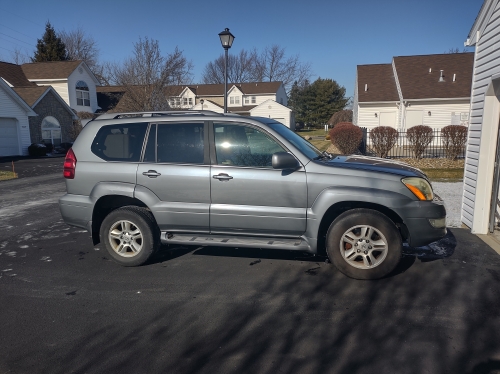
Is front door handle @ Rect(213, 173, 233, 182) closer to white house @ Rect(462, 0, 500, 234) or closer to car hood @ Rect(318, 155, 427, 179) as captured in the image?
car hood @ Rect(318, 155, 427, 179)

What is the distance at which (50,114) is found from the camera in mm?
29875

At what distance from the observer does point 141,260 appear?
525 cm

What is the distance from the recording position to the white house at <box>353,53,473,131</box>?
87.7 feet

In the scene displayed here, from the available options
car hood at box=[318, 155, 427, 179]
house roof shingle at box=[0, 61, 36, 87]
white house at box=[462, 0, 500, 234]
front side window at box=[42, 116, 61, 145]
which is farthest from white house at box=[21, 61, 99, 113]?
car hood at box=[318, 155, 427, 179]

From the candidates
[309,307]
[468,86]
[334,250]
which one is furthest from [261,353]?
[468,86]

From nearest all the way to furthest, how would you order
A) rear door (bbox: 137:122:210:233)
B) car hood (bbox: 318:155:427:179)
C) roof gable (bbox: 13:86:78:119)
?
car hood (bbox: 318:155:427:179), rear door (bbox: 137:122:210:233), roof gable (bbox: 13:86:78:119)

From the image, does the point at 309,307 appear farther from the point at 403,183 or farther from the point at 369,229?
the point at 403,183

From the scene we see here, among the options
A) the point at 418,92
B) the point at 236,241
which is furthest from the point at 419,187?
the point at 418,92

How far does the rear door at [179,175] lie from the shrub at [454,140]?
44.1 feet

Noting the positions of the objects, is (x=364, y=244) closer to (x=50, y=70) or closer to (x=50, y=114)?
(x=50, y=114)

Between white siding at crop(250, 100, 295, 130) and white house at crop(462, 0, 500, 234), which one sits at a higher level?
white siding at crop(250, 100, 295, 130)

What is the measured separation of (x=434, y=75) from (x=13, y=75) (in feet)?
109

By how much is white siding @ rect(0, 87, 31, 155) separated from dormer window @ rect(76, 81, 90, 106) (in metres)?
10.7

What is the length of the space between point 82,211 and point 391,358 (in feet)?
13.7
